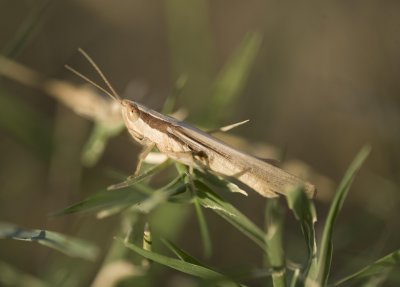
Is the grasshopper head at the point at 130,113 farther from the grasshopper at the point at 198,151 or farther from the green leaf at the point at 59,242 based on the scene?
the green leaf at the point at 59,242

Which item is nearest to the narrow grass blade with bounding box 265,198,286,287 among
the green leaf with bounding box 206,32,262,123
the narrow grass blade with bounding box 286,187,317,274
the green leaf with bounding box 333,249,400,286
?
the narrow grass blade with bounding box 286,187,317,274

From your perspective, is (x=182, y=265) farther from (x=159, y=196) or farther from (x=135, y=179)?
(x=135, y=179)

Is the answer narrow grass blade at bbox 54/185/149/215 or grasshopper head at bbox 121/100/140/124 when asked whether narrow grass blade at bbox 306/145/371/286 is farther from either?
grasshopper head at bbox 121/100/140/124

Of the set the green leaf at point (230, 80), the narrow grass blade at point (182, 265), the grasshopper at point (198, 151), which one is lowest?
the narrow grass blade at point (182, 265)

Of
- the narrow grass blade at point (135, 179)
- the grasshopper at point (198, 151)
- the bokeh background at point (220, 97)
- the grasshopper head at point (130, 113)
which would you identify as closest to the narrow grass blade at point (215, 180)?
the grasshopper at point (198, 151)

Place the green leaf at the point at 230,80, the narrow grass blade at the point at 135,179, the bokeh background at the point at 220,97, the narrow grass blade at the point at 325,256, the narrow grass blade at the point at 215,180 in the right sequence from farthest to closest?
the bokeh background at the point at 220,97 < the green leaf at the point at 230,80 < the narrow grass blade at the point at 215,180 < the narrow grass blade at the point at 135,179 < the narrow grass blade at the point at 325,256

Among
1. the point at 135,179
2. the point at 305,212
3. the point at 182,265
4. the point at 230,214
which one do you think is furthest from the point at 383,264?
the point at 135,179
